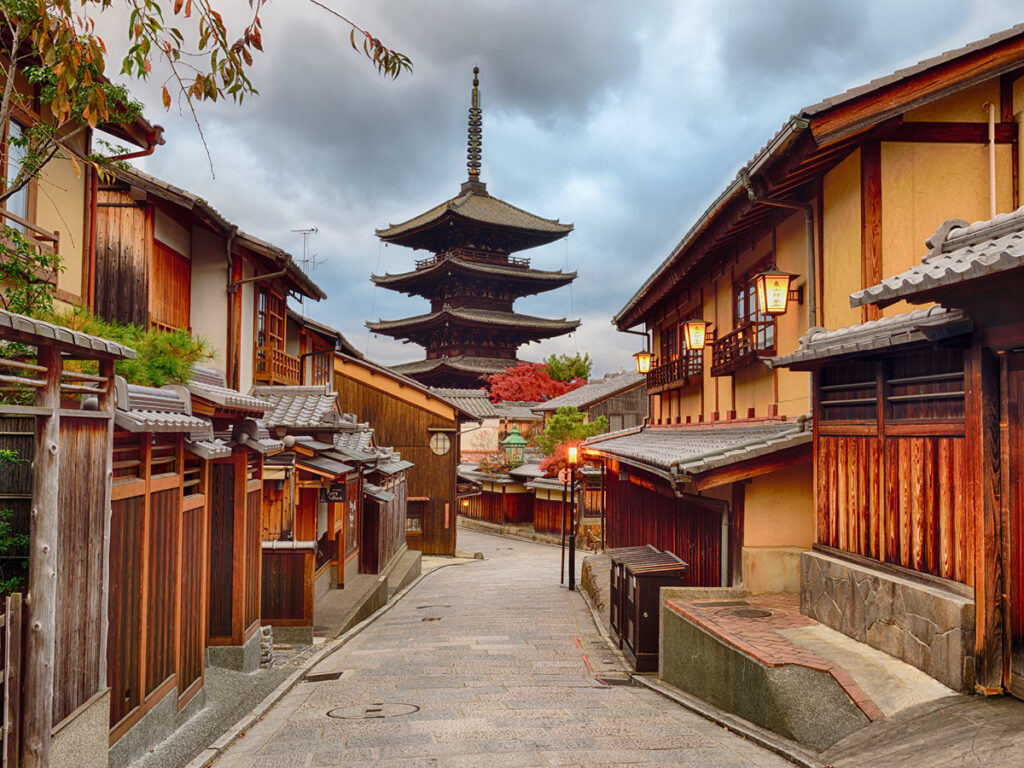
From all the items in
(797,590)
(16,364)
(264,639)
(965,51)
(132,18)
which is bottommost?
(264,639)

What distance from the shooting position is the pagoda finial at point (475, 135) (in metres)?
57.8

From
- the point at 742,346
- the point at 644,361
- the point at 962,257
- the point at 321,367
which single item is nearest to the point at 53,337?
the point at 962,257

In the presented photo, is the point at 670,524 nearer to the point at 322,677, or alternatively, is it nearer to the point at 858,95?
the point at 322,677

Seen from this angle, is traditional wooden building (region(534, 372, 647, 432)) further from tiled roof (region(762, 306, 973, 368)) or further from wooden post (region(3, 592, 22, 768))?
wooden post (region(3, 592, 22, 768))

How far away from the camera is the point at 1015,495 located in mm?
6086

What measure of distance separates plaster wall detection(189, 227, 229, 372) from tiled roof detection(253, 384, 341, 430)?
5.10ft

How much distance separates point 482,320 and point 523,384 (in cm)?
570

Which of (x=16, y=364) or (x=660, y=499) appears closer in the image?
(x=16, y=364)

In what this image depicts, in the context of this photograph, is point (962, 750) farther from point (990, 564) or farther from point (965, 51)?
point (965, 51)

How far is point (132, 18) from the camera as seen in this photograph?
13.8 ft

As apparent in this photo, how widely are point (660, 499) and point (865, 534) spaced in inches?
318

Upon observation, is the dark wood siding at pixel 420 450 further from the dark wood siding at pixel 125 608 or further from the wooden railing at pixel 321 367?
the dark wood siding at pixel 125 608

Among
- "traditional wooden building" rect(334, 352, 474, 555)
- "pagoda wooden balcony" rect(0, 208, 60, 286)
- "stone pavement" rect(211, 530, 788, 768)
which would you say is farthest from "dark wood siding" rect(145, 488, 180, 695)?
"traditional wooden building" rect(334, 352, 474, 555)

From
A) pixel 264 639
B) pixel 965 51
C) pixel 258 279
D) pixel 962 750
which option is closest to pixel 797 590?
pixel 962 750
